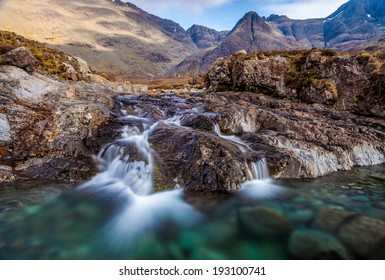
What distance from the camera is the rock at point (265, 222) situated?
21.2ft

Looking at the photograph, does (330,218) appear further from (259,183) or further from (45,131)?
(45,131)

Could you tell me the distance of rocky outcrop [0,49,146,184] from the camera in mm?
9836

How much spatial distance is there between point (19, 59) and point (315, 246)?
62.0 ft

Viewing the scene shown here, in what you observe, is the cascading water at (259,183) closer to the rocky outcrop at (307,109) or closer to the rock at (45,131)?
the rocky outcrop at (307,109)

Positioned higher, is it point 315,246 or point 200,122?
point 200,122

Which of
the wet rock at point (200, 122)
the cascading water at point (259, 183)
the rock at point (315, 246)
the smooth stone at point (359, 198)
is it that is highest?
the wet rock at point (200, 122)

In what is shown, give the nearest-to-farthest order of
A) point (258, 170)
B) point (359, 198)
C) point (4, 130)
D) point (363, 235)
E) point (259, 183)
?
1. point (363, 235)
2. point (359, 198)
3. point (259, 183)
4. point (258, 170)
5. point (4, 130)

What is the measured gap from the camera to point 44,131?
11156 millimetres

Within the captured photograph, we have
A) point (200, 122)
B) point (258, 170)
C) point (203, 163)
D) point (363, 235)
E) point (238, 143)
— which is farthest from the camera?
point (200, 122)

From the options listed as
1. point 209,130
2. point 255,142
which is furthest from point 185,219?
point 209,130

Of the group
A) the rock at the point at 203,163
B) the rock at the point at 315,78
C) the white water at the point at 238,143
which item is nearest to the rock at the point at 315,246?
the rock at the point at 203,163

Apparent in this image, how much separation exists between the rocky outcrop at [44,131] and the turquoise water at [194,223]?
113 centimetres

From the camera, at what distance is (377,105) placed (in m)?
18.5

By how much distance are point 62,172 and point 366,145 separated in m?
16.9
